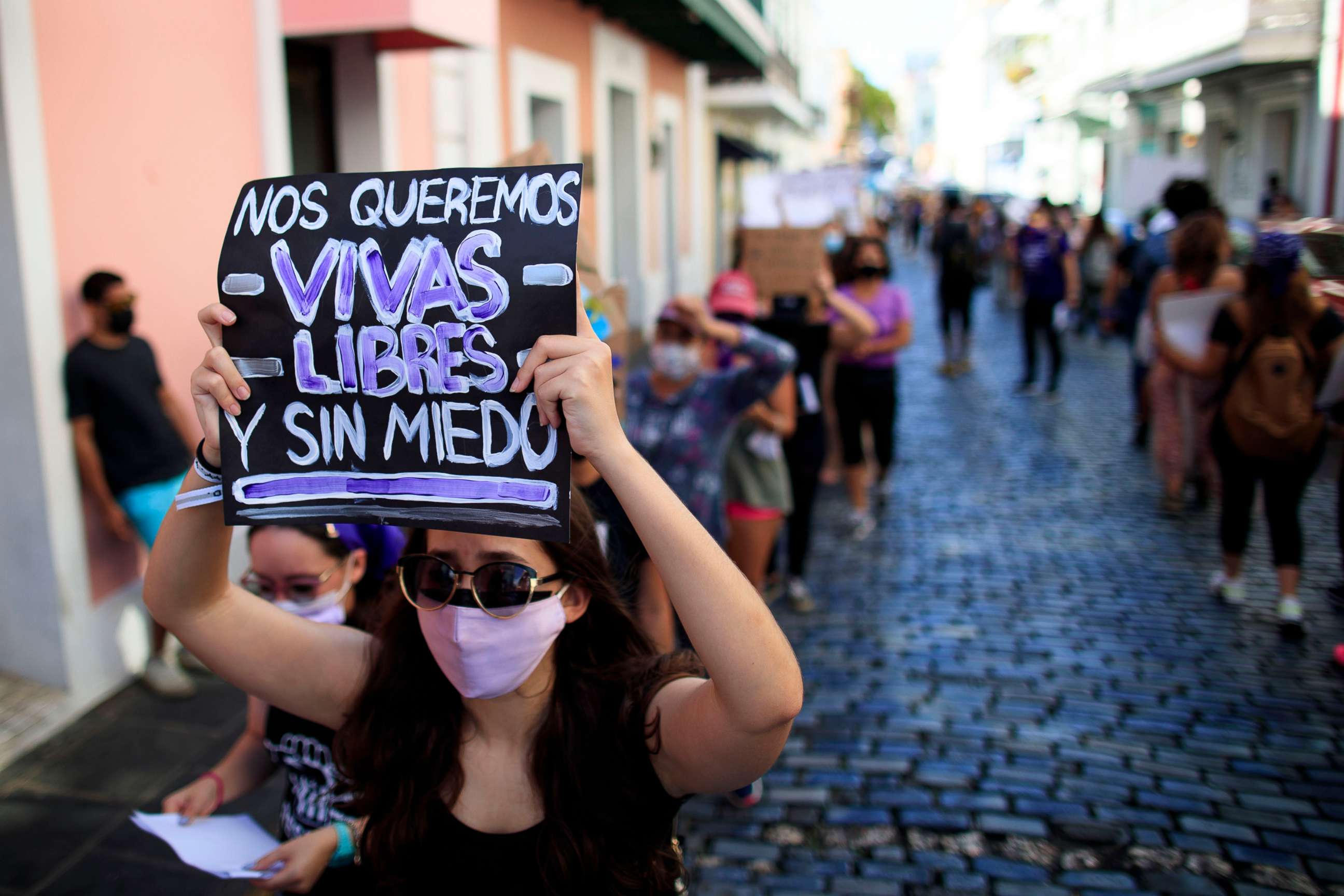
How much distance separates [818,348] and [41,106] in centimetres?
400

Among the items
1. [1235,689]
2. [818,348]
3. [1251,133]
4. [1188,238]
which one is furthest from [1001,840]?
[1251,133]

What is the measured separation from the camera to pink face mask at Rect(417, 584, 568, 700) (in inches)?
71.5

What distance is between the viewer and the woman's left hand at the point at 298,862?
6.66 feet

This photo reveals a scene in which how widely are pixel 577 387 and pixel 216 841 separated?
1405mm

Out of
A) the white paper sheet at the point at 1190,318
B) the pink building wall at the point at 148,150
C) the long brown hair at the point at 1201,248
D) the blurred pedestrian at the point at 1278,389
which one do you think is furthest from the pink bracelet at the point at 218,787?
the long brown hair at the point at 1201,248

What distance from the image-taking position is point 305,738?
91.7 inches

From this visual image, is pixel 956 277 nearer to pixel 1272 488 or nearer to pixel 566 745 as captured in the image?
pixel 1272 488

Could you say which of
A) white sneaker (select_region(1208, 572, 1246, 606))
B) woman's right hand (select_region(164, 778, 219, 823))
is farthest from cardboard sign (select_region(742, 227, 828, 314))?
woman's right hand (select_region(164, 778, 219, 823))

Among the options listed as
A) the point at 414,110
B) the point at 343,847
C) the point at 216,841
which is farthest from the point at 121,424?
the point at 414,110

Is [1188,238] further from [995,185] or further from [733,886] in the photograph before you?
[995,185]

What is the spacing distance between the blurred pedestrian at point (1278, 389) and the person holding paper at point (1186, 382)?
227mm

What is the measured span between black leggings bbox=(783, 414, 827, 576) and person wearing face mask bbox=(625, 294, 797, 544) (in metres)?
1.49

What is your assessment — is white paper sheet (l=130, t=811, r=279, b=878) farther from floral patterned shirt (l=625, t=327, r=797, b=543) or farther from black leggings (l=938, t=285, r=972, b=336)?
black leggings (l=938, t=285, r=972, b=336)

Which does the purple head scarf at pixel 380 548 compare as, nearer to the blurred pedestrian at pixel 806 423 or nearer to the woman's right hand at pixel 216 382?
the woman's right hand at pixel 216 382
